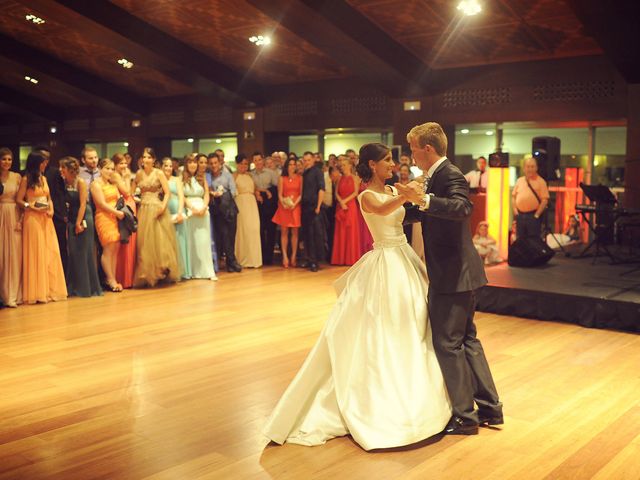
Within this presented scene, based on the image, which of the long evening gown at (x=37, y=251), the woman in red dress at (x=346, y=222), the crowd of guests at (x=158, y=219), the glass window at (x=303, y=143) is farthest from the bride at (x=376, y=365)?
the glass window at (x=303, y=143)

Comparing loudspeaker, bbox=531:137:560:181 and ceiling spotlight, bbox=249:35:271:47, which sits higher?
ceiling spotlight, bbox=249:35:271:47

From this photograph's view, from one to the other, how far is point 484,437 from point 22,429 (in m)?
2.23

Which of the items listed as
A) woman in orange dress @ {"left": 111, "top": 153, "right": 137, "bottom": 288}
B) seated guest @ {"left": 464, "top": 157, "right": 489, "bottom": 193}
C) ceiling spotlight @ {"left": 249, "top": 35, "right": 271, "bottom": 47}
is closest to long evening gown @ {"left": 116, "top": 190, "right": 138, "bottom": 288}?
woman in orange dress @ {"left": 111, "top": 153, "right": 137, "bottom": 288}

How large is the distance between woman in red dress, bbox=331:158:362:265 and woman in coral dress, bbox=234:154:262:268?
1085 millimetres

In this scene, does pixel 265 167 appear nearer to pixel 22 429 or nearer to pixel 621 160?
pixel 621 160

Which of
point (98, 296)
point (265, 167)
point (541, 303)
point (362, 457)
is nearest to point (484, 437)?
point (362, 457)

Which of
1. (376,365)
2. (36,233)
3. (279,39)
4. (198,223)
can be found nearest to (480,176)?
(279,39)

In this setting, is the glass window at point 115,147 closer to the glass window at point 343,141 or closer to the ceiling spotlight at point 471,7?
the glass window at point 343,141

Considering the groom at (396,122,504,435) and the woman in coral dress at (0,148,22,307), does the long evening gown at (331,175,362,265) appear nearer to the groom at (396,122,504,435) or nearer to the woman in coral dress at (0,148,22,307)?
the woman in coral dress at (0,148,22,307)

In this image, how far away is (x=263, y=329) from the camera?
552 centimetres

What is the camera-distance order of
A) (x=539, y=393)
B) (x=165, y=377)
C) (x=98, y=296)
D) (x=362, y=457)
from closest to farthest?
(x=362, y=457) → (x=539, y=393) → (x=165, y=377) → (x=98, y=296)

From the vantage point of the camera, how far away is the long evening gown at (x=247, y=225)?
29.4 ft

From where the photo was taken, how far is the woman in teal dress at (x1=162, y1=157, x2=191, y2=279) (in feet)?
25.3

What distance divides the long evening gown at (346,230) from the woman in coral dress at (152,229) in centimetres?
249
